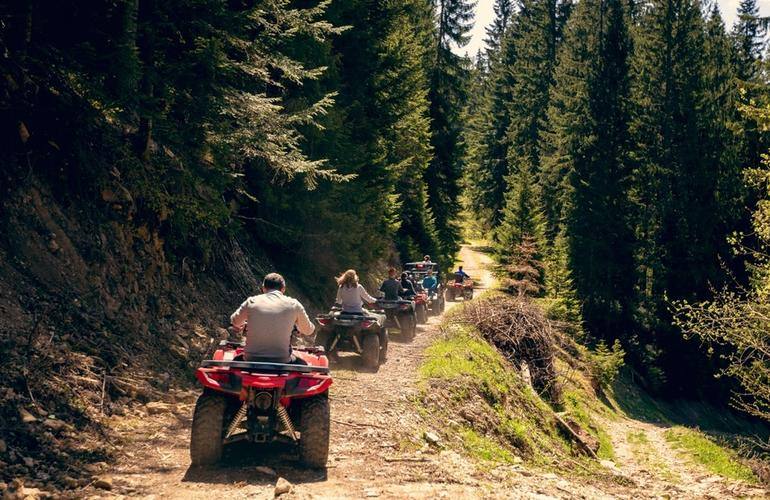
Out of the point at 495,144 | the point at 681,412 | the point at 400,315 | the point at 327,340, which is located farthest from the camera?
the point at 495,144

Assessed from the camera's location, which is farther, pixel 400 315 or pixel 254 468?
pixel 400 315

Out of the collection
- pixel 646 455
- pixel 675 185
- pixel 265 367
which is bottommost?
pixel 646 455

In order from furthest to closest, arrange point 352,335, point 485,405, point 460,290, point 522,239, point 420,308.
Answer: point 522,239, point 460,290, point 420,308, point 352,335, point 485,405

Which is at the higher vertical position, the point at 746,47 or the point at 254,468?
the point at 746,47

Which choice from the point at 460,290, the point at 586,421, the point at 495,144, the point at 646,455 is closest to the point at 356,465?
the point at 646,455

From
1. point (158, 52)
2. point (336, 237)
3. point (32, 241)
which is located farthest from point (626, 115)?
point (32, 241)

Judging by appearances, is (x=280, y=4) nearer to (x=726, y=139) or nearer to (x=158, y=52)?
(x=158, y=52)

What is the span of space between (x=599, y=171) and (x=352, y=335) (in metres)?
25.8

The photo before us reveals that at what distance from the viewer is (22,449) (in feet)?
19.9

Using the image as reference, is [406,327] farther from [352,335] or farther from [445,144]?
[445,144]

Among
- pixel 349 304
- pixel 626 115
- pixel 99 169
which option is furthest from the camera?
pixel 626 115

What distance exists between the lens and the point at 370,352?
1303cm

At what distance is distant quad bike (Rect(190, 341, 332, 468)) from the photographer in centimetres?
645

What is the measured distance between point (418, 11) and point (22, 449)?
34578 millimetres
